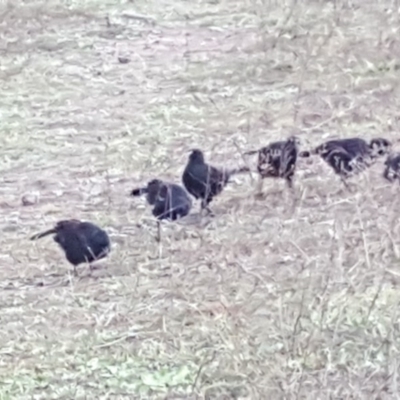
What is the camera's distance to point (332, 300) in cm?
441

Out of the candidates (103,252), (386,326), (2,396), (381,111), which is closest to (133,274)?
(103,252)

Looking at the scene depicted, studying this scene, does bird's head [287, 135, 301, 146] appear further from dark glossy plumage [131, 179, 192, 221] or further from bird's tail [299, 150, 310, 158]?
dark glossy plumage [131, 179, 192, 221]

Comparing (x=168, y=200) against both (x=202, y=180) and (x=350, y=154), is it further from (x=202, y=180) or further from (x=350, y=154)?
(x=350, y=154)

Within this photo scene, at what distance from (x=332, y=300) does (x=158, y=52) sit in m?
2.94

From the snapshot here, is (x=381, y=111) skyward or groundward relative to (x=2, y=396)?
skyward

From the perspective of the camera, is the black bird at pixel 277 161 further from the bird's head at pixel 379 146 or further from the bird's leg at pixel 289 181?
the bird's head at pixel 379 146

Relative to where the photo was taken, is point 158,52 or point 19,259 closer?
point 19,259

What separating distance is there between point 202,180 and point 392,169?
3.24 ft

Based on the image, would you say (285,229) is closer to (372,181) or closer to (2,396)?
(372,181)

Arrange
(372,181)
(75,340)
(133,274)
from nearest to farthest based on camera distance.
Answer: (75,340)
(133,274)
(372,181)

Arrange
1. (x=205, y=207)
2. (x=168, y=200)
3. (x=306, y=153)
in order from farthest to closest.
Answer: (x=306, y=153)
(x=205, y=207)
(x=168, y=200)

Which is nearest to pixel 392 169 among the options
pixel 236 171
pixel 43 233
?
pixel 236 171

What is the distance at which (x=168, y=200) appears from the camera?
5281mm

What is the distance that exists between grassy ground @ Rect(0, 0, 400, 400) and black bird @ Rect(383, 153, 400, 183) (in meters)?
0.06
